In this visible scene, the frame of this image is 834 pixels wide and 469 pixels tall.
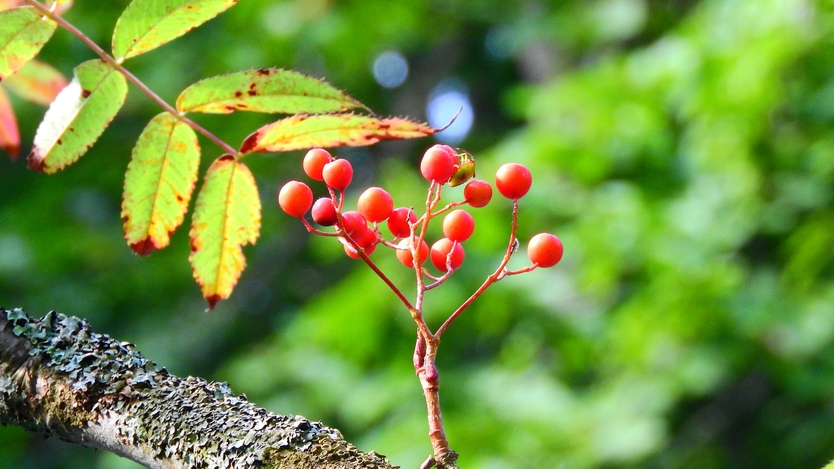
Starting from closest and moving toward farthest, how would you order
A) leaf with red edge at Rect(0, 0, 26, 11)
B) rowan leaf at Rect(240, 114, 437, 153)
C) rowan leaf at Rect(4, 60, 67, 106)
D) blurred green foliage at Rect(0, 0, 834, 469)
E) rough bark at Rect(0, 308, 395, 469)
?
rough bark at Rect(0, 308, 395, 469)
rowan leaf at Rect(240, 114, 437, 153)
leaf with red edge at Rect(0, 0, 26, 11)
rowan leaf at Rect(4, 60, 67, 106)
blurred green foliage at Rect(0, 0, 834, 469)

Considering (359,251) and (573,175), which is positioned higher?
(573,175)

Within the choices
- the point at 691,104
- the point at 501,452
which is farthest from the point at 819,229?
the point at 501,452

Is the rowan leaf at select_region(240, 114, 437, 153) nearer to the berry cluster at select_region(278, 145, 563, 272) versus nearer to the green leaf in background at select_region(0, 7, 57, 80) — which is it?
the berry cluster at select_region(278, 145, 563, 272)

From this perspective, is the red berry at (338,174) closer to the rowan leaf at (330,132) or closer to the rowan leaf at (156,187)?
the rowan leaf at (330,132)

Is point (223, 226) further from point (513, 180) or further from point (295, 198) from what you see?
point (513, 180)

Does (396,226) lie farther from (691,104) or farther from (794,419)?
(794,419)

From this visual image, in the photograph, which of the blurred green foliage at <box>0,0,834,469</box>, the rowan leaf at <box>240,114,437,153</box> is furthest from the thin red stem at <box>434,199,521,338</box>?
the blurred green foliage at <box>0,0,834,469</box>

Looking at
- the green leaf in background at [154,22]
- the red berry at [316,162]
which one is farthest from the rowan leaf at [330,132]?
the green leaf in background at [154,22]
